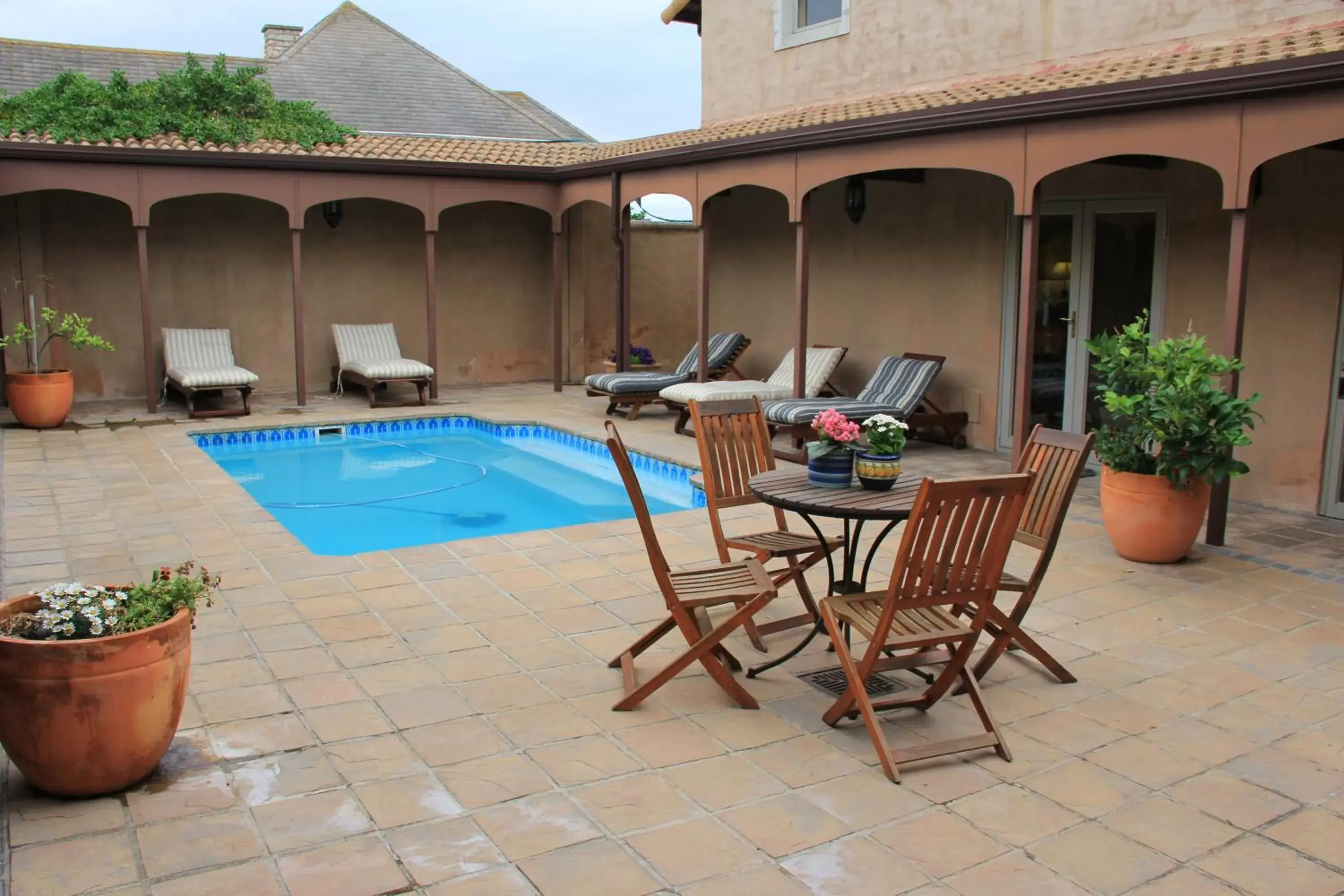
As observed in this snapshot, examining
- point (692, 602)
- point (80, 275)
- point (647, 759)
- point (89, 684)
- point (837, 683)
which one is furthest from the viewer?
point (80, 275)

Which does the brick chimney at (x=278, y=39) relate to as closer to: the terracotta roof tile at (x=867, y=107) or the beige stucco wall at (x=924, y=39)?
the terracotta roof tile at (x=867, y=107)

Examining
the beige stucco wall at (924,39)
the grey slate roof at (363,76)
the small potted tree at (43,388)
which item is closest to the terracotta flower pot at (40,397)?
the small potted tree at (43,388)

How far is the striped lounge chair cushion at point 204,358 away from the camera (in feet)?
38.2

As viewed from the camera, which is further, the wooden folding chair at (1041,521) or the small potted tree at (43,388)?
the small potted tree at (43,388)

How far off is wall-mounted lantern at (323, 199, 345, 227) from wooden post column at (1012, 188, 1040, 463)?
337 inches

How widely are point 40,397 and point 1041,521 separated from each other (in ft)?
31.4

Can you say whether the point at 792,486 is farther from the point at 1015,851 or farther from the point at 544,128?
the point at 544,128

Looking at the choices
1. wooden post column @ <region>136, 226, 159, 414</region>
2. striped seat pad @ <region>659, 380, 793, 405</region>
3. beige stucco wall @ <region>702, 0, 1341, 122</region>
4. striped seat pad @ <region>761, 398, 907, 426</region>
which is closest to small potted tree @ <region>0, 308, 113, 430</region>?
wooden post column @ <region>136, 226, 159, 414</region>

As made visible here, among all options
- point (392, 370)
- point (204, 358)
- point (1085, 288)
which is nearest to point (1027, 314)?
point (1085, 288)

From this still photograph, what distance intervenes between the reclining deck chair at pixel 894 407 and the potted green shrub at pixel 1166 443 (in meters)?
2.94

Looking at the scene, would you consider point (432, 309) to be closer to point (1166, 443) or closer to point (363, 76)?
point (1166, 443)

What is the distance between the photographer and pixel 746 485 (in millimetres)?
5168

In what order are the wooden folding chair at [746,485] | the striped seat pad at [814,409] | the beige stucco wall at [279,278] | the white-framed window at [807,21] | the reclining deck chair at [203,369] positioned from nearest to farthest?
1. the wooden folding chair at [746,485]
2. the striped seat pad at [814,409]
3. the reclining deck chair at [203,369]
4. the beige stucco wall at [279,278]
5. the white-framed window at [807,21]

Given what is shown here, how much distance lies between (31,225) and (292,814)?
11.2m
